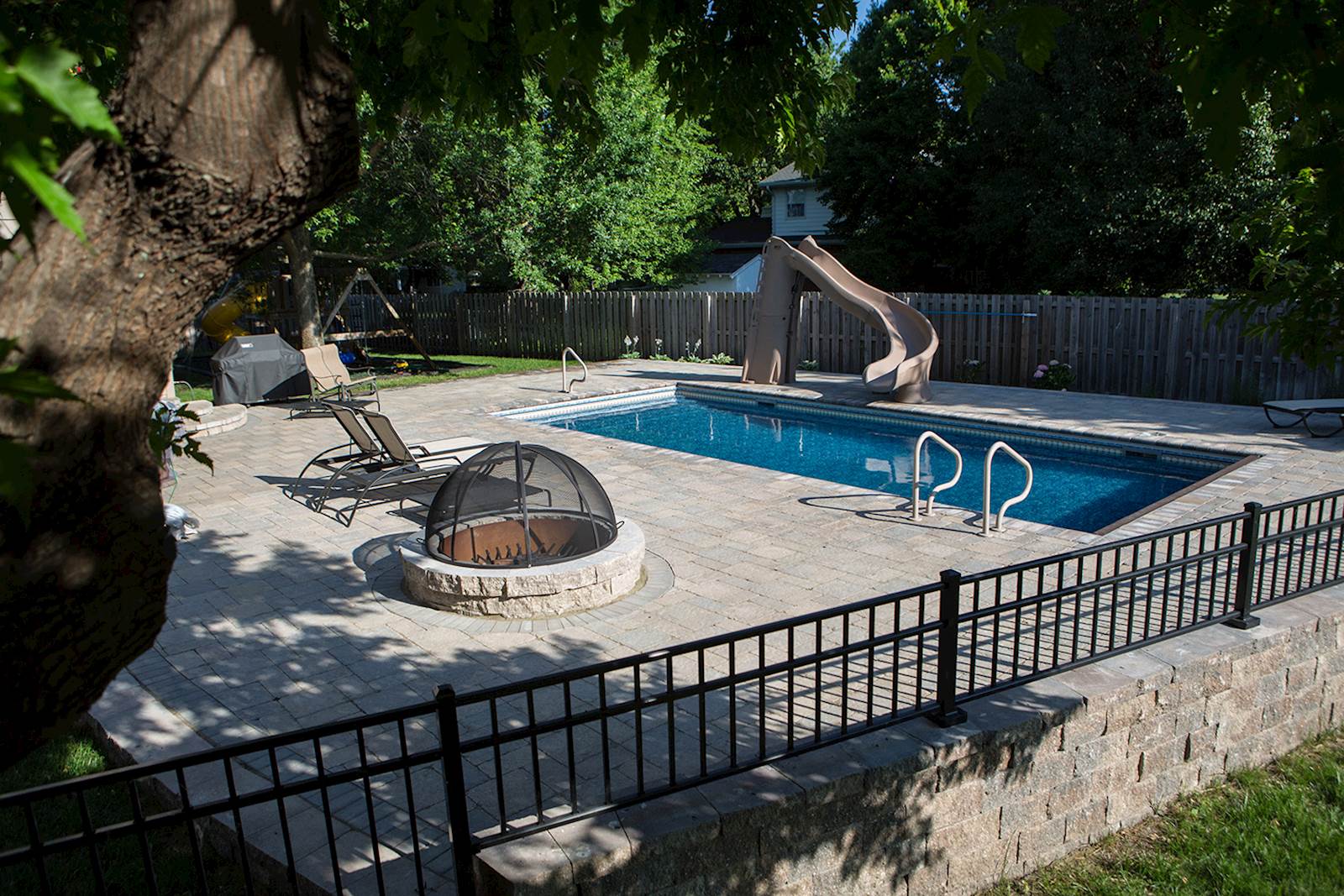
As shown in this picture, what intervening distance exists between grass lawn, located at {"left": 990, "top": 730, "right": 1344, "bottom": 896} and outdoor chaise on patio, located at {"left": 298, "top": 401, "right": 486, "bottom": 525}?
6.76 metres

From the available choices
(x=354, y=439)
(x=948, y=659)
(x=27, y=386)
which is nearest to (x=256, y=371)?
(x=354, y=439)

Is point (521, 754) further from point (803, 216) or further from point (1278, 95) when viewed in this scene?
point (803, 216)

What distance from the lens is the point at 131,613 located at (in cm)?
202

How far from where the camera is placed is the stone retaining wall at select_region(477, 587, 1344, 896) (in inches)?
142

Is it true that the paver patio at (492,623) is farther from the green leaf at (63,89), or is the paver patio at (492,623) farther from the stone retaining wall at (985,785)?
the green leaf at (63,89)

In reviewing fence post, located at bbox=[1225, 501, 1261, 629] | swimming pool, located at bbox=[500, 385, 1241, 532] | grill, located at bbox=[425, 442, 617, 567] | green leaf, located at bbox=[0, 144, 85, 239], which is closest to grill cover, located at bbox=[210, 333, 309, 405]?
swimming pool, located at bbox=[500, 385, 1241, 532]

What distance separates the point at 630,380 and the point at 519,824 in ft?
51.5

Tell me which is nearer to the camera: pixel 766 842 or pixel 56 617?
pixel 56 617

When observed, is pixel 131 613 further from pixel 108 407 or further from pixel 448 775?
pixel 448 775

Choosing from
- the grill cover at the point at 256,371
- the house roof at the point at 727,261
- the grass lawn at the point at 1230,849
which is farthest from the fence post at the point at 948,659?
the house roof at the point at 727,261

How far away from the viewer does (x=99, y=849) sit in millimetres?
4445

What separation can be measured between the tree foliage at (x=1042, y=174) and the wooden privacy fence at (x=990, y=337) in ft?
9.32

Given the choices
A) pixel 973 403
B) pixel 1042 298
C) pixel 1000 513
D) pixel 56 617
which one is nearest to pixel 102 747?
pixel 56 617

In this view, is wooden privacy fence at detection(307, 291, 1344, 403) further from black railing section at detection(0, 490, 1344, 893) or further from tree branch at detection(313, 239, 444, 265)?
black railing section at detection(0, 490, 1344, 893)
